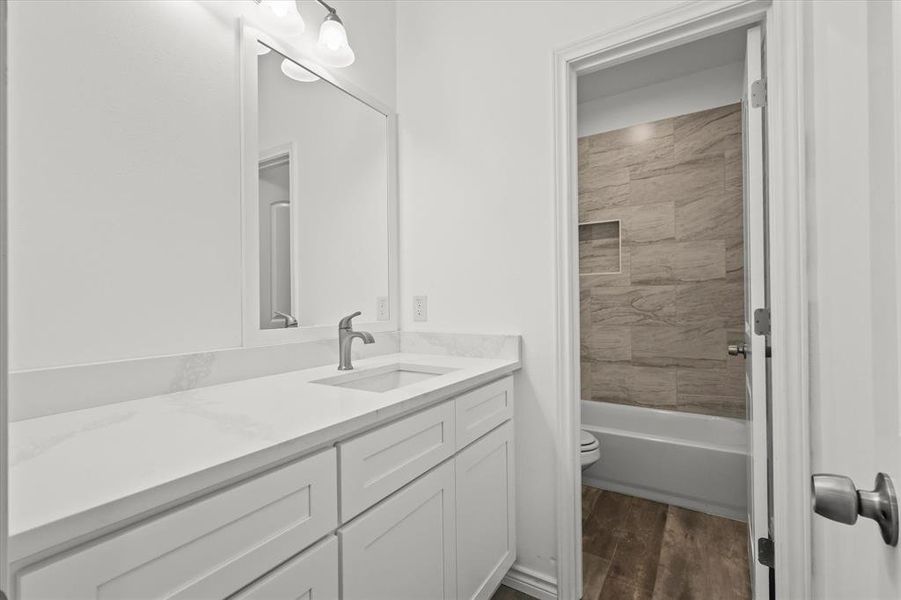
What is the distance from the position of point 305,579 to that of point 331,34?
1.60 m

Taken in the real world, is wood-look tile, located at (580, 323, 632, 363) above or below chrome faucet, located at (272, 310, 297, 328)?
below

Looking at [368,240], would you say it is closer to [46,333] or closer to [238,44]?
[238,44]

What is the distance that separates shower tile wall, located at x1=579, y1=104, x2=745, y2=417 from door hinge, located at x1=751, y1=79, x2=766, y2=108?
4.36ft

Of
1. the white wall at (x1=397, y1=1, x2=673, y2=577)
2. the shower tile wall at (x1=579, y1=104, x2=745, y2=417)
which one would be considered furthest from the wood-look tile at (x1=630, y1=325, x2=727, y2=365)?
the white wall at (x1=397, y1=1, x2=673, y2=577)

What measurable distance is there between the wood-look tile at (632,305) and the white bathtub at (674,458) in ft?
1.85

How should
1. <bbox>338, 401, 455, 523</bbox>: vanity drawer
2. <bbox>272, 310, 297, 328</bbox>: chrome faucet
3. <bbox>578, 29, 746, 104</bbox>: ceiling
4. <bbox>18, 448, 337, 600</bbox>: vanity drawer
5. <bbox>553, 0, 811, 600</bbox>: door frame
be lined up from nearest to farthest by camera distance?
1. <bbox>18, 448, 337, 600</bbox>: vanity drawer
2. <bbox>338, 401, 455, 523</bbox>: vanity drawer
3. <bbox>553, 0, 811, 600</bbox>: door frame
4. <bbox>272, 310, 297, 328</bbox>: chrome faucet
5. <bbox>578, 29, 746, 104</bbox>: ceiling

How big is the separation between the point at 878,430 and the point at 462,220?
1.47 meters

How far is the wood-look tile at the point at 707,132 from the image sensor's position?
99.9 inches

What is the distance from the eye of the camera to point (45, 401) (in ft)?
3.03

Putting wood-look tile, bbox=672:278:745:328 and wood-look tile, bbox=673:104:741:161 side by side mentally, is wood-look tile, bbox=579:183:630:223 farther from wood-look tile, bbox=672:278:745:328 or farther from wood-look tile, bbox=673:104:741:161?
wood-look tile, bbox=672:278:745:328

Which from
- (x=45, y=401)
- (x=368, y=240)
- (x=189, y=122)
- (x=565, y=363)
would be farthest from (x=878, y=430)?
(x=368, y=240)

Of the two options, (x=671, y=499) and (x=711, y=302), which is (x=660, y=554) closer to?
(x=671, y=499)

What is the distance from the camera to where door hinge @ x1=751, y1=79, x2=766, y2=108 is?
138 cm

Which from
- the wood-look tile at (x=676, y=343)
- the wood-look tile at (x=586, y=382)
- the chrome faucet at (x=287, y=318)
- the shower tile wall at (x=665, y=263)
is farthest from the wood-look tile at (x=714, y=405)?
the chrome faucet at (x=287, y=318)
